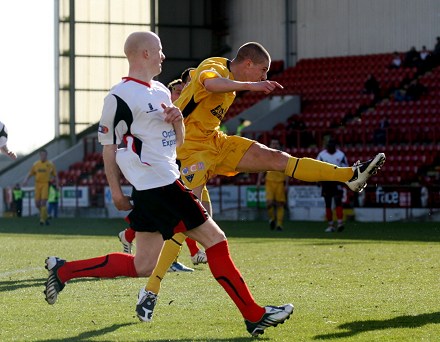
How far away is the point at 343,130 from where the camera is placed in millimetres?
34250

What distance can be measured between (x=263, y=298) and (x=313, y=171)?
1.12 m

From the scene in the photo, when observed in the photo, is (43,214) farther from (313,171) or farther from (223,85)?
(223,85)

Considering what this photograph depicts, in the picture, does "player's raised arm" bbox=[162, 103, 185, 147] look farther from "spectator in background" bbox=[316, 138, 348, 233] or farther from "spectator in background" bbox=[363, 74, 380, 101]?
"spectator in background" bbox=[363, 74, 380, 101]

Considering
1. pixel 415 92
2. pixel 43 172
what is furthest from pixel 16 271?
pixel 415 92

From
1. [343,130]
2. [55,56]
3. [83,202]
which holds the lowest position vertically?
[83,202]

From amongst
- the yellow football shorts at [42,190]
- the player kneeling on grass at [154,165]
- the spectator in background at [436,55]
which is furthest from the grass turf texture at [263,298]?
the spectator in background at [436,55]

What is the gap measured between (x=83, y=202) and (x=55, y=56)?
7145mm

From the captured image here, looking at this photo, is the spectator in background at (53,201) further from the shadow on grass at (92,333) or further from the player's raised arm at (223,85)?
the shadow on grass at (92,333)

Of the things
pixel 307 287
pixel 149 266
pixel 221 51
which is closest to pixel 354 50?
pixel 221 51

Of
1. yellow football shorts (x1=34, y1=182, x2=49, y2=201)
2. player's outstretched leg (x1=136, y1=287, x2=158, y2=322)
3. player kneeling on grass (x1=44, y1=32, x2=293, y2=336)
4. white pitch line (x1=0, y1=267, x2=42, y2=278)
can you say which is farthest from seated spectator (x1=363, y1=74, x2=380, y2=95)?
player kneeling on grass (x1=44, y1=32, x2=293, y2=336)

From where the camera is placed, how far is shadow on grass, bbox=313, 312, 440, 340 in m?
7.30

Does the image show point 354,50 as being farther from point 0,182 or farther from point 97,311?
point 97,311

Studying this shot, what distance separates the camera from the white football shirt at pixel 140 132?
713 centimetres

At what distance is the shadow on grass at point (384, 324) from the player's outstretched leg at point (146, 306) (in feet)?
3.75
